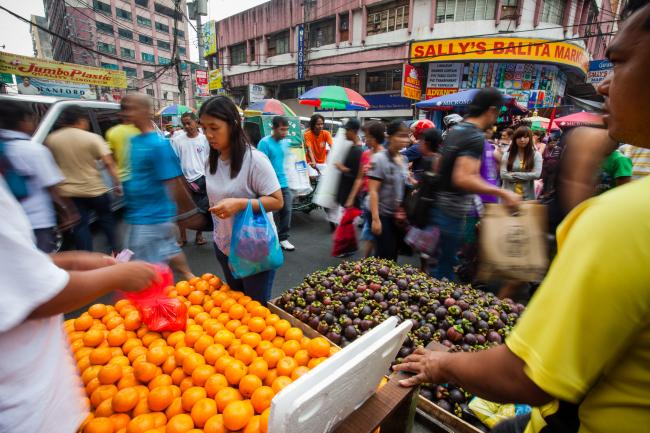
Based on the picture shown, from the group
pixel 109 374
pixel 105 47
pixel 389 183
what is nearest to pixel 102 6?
pixel 105 47

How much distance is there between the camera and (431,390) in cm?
199

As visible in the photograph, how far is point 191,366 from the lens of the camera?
67.3 inches

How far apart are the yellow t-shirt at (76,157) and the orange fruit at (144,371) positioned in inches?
121

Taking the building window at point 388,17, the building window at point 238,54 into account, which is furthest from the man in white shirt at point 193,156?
the building window at point 238,54

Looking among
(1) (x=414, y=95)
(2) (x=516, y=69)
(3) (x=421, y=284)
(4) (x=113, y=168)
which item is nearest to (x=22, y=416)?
(3) (x=421, y=284)

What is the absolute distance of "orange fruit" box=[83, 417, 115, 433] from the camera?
4.32ft

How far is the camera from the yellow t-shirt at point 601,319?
513mm

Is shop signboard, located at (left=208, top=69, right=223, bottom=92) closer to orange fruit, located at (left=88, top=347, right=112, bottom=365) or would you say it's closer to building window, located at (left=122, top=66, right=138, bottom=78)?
orange fruit, located at (left=88, top=347, right=112, bottom=365)

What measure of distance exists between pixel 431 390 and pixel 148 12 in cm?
6386

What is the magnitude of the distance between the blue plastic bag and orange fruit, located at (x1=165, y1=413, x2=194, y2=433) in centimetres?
98

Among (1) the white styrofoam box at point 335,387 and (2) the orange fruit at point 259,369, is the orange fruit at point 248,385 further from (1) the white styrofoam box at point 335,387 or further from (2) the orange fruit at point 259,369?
(1) the white styrofoam box at point 335,387

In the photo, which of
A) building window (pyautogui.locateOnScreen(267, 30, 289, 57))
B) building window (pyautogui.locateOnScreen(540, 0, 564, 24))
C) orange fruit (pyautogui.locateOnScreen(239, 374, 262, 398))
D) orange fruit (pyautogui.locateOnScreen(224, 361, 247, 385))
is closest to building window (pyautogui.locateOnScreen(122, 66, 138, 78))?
building window (pyautogui.locateOnScreen(267, 30, 289, 57))

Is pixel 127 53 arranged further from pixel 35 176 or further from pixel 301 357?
pixel 301 357

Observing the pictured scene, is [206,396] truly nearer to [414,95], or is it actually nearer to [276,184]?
[276,184]
